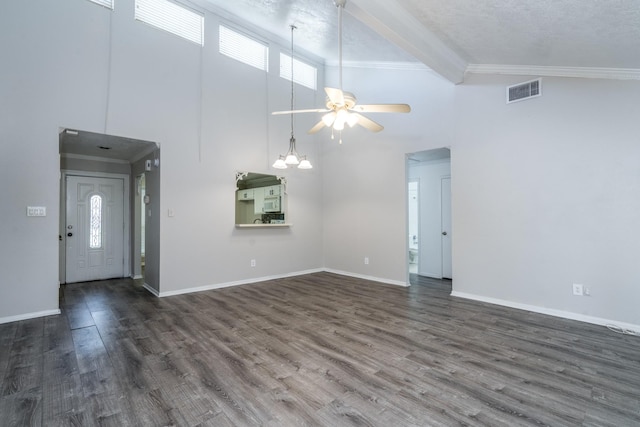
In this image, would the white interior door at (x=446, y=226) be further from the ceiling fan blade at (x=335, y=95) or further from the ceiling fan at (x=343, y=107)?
the ceiling fan blade at (x=335, y=95)

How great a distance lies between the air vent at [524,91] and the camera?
12.9 ft

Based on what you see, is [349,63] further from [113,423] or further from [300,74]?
[113,423]

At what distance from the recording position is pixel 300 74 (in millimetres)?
6406

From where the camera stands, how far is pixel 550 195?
3840 mm

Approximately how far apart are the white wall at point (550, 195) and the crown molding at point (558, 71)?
7 cm

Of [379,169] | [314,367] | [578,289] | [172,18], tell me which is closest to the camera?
[314,367]

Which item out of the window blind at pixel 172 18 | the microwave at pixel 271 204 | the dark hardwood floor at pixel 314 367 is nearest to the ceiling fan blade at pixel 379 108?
the dark hardwood floor at pixel 314 367

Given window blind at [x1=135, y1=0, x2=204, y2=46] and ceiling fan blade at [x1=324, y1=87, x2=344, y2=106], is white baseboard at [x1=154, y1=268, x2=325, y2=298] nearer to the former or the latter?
ceiling fan blade at [x1=324, y1=87, x2=344, y2=106]

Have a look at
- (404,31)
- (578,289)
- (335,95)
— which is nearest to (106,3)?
(335,95)

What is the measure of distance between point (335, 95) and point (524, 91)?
2.80m

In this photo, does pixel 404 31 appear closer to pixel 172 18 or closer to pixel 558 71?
pixel 558 71

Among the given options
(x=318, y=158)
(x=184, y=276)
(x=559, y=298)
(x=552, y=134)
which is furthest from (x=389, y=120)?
(x=184, y=276)

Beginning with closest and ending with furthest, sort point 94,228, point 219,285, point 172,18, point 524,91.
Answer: point 524,91, point 172,18, point 219,285, point 94,228

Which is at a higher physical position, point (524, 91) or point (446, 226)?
point (524, 91)
